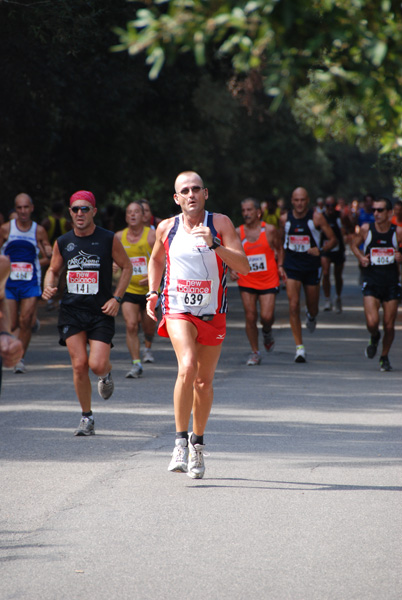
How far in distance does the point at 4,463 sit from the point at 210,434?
1.83 m

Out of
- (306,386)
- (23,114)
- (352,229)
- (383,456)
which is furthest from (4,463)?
(352,229)

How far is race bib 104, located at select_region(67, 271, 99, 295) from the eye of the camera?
8.54m

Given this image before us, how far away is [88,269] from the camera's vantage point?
8.56 m

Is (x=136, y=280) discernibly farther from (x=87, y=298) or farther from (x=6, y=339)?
(x=6, y=339)

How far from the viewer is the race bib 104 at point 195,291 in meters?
7.01

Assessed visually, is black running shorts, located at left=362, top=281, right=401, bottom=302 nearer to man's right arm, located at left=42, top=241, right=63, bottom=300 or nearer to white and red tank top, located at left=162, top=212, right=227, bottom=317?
man's right arm, located at left=42, top=241, right=63, bottom=300

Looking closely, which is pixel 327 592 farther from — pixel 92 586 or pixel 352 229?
pixel 352 229

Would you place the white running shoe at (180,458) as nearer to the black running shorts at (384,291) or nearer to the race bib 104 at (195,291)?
the race bib 104 at (195,291)

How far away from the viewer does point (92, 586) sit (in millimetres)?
4695

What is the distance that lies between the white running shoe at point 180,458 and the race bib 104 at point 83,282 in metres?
1.98

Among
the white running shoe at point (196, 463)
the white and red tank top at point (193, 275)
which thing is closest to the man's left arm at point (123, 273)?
the white and red tank top at point (193, 275)

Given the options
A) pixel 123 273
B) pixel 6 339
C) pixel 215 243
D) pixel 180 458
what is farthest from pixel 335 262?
pixel 6 339

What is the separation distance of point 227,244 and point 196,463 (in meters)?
1.46

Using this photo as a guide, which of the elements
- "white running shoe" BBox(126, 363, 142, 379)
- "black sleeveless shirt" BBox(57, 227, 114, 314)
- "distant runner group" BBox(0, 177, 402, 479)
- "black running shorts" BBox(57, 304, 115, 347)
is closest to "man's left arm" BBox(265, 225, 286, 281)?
"distant runner group" BBox(0, 177, 402, 479)
